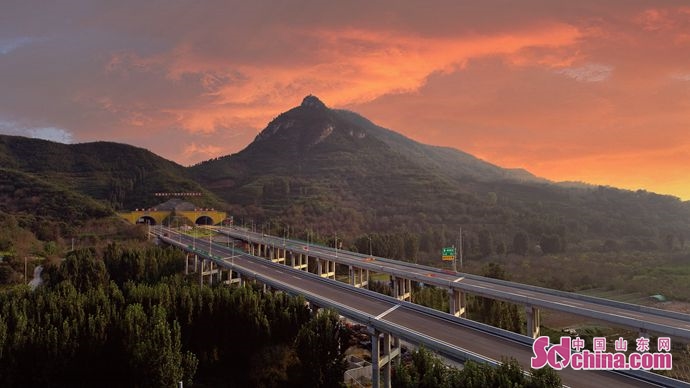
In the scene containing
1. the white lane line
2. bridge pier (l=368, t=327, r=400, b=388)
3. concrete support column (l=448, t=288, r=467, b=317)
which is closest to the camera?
bridge pier (l=368, t=327, r=400, b=388)

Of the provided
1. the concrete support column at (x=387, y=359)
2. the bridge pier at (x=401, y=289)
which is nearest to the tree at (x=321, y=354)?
the concrete support column at (x=387, y=359)

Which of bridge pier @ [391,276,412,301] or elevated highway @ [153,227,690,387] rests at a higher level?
elevated highway @ [153,227,690,387]

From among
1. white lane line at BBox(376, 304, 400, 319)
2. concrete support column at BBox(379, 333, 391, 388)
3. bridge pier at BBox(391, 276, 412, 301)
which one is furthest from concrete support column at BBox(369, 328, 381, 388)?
bridge pier at BBox(391, 276, 412, 301)

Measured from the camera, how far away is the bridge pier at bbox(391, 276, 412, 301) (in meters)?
72.4

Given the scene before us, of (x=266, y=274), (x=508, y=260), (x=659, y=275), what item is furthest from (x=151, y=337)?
(x=659, y=275)

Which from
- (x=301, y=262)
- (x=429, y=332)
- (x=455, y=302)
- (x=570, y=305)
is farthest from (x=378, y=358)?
(x=301, y=262)

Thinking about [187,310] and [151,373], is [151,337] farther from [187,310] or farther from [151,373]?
[187,310]

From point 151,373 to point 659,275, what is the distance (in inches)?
5738

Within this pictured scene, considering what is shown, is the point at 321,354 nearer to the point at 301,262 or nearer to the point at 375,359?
the point at 375,359

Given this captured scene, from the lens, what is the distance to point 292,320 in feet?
161

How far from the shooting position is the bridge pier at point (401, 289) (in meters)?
72.4

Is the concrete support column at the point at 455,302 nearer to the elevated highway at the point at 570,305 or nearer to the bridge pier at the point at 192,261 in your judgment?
the elevated highway at the point at 570,305

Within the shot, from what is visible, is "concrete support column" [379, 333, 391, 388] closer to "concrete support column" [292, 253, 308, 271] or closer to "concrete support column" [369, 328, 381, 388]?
"concrete support column" [369, 328, 381, 388]

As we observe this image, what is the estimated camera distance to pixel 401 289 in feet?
242
